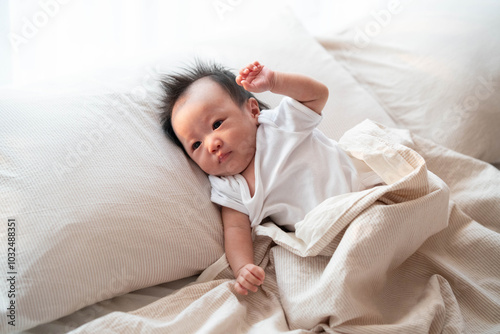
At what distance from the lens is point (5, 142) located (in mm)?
1003

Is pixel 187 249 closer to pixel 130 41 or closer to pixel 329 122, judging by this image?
pixel 329 122

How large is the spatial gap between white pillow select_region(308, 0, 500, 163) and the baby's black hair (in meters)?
0.59

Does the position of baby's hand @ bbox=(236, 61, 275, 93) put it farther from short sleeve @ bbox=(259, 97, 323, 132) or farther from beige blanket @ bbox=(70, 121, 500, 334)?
beige blanket @ bbox=(70, 121, 500, 334)

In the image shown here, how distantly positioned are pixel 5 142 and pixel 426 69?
1.30m

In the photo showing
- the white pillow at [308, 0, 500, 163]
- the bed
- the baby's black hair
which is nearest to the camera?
the bed

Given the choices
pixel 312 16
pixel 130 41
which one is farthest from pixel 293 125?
pixel 312 16

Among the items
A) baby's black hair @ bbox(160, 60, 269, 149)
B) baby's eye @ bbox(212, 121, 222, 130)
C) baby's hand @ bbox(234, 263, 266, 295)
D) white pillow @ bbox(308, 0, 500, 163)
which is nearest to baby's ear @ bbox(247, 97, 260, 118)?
baby's black hair @ bbox(160, 60, 269, 149)

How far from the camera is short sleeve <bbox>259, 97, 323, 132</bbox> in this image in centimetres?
121

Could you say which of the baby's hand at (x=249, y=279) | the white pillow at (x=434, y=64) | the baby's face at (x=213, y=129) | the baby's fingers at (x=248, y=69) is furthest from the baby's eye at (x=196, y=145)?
the white pillow at (x=434, y=64)

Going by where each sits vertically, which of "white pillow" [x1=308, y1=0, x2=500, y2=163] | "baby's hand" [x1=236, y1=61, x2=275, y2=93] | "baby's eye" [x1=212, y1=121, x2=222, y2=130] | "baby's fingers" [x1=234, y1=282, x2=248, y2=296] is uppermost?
"baby's hand" [x1=236, y1=61, x2=275, y2=93]

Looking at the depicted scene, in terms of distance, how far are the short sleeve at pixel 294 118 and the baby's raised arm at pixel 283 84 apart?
0.07 ft

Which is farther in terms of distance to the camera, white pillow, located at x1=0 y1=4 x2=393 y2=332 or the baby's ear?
the baby's ear

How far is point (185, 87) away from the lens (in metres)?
1.24

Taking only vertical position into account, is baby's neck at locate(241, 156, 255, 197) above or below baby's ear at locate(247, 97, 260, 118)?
below
